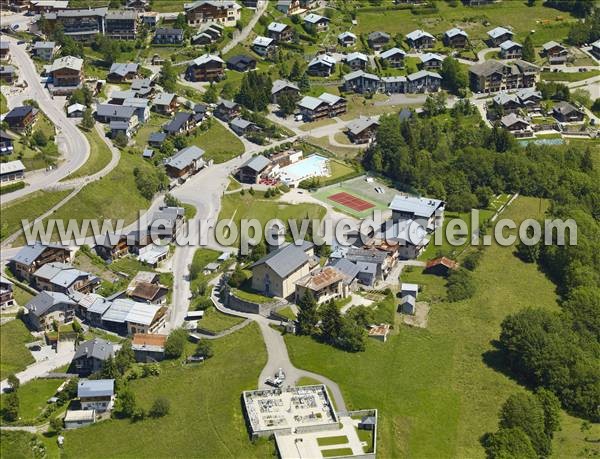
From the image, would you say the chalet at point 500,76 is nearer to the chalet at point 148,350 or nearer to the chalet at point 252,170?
the chalet at point 252,170

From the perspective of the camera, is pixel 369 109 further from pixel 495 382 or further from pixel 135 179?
pixel 495 382

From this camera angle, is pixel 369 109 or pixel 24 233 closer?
pixel 24 233

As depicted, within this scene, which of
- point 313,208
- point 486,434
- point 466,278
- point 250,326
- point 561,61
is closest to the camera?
point 486,434

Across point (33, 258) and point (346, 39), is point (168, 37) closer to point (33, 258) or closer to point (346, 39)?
point (346, 39)

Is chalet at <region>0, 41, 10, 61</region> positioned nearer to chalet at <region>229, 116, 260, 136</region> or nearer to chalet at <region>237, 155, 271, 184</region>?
chalet at <region>229, 116, 260, 136</region>

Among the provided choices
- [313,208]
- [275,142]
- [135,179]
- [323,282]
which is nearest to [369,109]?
[275,142]

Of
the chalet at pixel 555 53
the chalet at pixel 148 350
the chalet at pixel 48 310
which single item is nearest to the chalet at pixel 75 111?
the chalet at pixel 48 310
